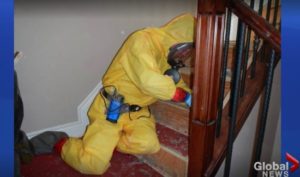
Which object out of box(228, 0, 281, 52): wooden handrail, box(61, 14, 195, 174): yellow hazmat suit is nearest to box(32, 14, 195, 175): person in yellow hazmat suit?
box(61, 14, 195, 174): yellow hazmat suit

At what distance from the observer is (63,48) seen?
62.1 inches

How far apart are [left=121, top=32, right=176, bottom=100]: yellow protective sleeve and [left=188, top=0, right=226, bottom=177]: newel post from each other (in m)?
0.31

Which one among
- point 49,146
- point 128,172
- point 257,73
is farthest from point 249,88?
point 49,146

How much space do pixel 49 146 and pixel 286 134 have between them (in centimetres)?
138

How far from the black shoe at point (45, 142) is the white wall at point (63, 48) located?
0.07 m

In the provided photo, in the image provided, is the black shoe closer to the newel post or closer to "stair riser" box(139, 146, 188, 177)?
"stair riser" box(139, 146, 188, 177)

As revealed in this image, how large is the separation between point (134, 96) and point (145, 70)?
32 centimetres

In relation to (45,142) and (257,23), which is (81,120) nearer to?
(45,142)

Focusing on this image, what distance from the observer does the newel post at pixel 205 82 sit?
2.70 feet

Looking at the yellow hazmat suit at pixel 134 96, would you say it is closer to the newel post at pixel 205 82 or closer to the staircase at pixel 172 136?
the staircase at pixel 172 136

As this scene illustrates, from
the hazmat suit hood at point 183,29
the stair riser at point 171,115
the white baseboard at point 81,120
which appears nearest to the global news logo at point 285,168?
the stair riser at point 171,115

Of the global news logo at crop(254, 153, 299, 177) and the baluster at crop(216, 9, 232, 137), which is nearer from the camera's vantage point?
the global news logo at crop(254, 153, 299, 177)

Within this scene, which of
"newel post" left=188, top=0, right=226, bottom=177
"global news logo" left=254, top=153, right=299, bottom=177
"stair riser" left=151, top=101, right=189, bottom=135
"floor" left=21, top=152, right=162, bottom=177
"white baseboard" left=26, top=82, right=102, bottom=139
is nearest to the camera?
"global news logo" left=254, top=153, right=299, bottom=177

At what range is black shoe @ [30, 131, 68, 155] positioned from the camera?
1.54m
